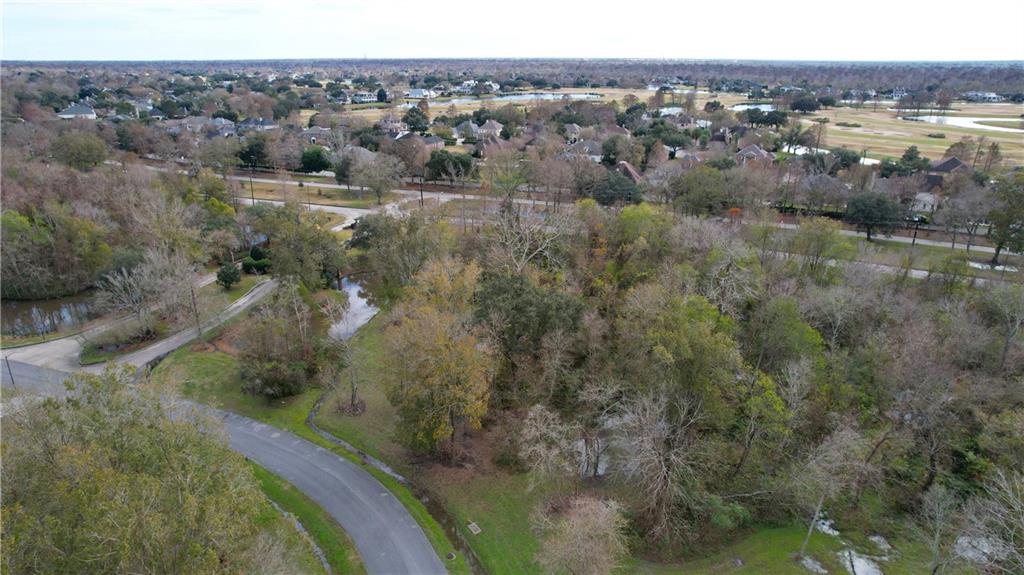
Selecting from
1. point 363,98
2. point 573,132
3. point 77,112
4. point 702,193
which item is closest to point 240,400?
point 702,193

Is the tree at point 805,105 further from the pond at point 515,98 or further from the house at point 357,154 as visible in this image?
the house at point 357,154

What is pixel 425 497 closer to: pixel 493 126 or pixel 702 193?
pixel 702 193

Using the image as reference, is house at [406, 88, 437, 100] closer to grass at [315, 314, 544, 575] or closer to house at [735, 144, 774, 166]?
house at [735, 144, 774, 166]

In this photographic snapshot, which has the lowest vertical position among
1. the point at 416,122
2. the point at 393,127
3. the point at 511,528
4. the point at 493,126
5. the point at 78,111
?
the point at 511,528

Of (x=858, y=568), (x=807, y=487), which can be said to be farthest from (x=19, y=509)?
(x=858, y=568)

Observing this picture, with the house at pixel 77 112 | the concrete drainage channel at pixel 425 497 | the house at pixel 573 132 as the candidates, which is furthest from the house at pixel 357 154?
the house at pixel 77 112

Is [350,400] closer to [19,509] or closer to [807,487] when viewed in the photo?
[19,509]

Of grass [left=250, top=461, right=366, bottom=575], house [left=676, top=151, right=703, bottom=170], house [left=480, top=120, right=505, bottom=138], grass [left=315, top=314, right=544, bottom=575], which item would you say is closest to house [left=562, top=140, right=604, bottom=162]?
house [left=676, top=151, right=703, bottom=170]
